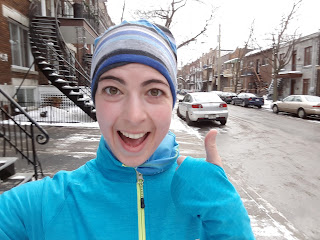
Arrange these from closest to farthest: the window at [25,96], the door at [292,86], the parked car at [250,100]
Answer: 1. the window at [25,96]
2. the parked car at [250,100]
3. the door at [292,86]

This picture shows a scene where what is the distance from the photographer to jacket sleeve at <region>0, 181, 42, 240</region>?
911 mm

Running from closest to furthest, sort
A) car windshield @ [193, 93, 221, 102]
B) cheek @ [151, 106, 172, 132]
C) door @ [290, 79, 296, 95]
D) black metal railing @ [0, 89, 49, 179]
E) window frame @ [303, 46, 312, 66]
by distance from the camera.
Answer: cheek @ [151, 106, 172, 132]
black metal railing @ [0, 89, 49, 179]
car windshield @ [193, 93, 221, 102]
window frame @ [303, 46, 312, 66]
door @ [290, 79, 296, 95]

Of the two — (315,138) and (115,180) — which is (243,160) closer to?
(315,138)

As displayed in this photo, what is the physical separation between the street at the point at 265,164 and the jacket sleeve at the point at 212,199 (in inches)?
86.8

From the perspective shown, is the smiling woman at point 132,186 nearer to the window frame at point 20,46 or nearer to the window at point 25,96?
the window at point 25,96

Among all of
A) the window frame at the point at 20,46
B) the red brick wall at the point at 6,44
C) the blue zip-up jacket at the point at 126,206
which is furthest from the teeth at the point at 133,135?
the window frame at the point at 20,46

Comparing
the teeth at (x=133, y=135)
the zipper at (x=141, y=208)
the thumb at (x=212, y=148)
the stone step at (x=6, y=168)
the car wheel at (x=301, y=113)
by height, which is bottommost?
the stone step at (x=6, y=168)

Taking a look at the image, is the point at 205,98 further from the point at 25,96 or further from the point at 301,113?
the point at 25,96

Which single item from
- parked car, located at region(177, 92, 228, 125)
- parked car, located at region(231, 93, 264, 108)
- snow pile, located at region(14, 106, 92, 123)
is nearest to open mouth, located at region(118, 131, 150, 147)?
parked car, located at region(177, 92, 228, 125)

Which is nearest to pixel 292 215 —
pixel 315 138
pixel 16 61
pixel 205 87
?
pixel 315 138

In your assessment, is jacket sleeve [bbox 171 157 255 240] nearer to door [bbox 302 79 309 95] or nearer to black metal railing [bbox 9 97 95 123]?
black metal railing [bbox 9 97 95 123]

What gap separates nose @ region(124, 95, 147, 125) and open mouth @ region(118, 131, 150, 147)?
67 millimetres

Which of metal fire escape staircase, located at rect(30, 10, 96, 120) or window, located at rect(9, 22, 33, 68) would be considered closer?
metal fire escape staircase, located at rect(30, 10, 96, 120)

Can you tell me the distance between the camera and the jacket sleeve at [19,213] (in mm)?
911
